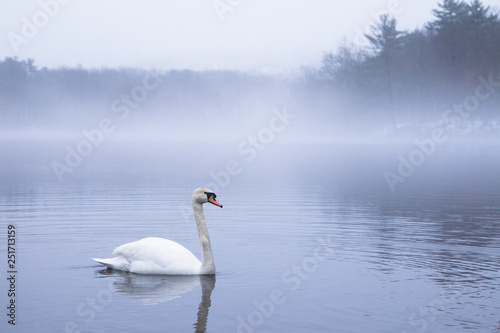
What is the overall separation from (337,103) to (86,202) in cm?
8143

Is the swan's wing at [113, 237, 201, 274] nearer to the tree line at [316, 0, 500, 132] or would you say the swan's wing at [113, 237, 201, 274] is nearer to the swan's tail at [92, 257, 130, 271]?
the swan's tail at [92, 257, 130, 271]

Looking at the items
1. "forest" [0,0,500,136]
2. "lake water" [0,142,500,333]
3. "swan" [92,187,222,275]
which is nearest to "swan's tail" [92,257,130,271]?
"swan" [92,187,222,275]

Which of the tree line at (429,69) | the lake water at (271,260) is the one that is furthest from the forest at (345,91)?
the lake water at (271,260)

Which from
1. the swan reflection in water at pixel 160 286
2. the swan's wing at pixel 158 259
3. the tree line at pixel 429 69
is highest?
the tree line at pixel 429 69

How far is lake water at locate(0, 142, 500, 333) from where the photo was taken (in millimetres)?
10008

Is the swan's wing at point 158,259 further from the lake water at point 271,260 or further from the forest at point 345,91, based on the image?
the forest at point 345,91

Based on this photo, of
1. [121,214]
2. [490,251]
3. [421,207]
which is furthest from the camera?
[421,207]

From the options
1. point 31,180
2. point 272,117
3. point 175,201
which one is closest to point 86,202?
point 175,201

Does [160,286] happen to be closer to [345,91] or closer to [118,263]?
[118,263]

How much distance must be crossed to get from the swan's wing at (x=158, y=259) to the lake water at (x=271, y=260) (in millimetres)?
243

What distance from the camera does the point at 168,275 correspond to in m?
12.5

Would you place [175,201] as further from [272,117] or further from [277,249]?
[272,117]

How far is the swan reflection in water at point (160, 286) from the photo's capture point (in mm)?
10875

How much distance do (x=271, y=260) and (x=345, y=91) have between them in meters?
87.7
